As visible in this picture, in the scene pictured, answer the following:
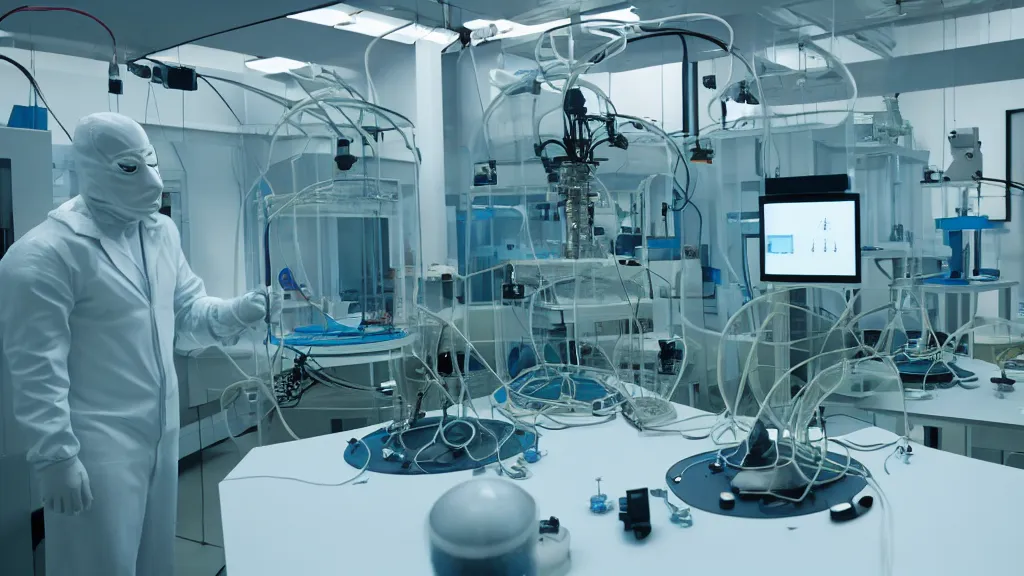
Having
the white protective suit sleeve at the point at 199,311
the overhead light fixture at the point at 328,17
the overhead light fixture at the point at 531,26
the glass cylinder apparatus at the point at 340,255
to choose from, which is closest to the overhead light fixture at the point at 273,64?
the overhead light fixture at the point at 328,17

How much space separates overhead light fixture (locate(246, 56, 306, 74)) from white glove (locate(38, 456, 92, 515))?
2868 mm

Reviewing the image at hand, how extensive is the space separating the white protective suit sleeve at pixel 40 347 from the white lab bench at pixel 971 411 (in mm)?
2658

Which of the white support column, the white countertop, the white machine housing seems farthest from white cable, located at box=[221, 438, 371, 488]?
the white machine housing

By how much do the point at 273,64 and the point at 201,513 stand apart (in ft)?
8.37

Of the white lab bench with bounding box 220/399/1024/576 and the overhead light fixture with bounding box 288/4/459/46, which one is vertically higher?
the overhead light fixture with bounding box 288/4/459/46

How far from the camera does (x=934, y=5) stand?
323cm

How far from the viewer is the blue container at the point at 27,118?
2.42m

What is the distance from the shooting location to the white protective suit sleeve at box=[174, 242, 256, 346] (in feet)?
7.50

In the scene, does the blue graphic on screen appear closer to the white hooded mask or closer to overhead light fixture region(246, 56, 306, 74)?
the white hooded mask

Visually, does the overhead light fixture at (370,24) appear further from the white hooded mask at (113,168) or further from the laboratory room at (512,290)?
the white hooded mask at (113,168)

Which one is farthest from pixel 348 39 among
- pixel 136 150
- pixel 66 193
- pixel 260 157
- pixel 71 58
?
pixel 136 150

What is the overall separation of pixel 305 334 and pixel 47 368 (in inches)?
48.1

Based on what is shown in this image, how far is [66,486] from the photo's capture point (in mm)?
1717

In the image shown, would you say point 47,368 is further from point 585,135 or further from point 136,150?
point 585,135
